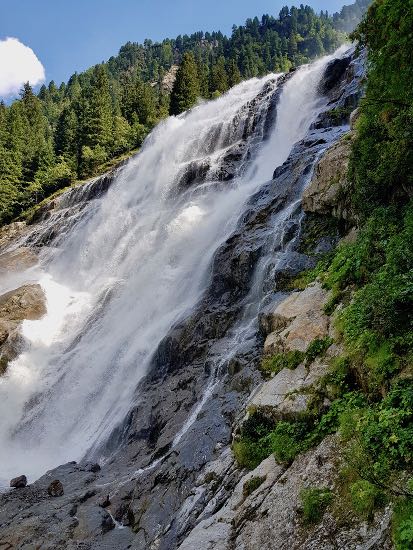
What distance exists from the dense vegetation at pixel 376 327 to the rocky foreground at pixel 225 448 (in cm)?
29

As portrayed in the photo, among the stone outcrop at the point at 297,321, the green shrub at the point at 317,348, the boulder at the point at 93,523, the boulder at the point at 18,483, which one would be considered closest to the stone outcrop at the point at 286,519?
the green shrub at the point at 317,348

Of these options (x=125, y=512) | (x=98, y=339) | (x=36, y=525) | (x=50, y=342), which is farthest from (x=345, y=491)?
(x=50, y=342)

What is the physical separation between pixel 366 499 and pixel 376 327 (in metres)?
3.08

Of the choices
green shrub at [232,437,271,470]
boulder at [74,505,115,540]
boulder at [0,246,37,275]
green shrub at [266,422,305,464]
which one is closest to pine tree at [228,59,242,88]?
boulder at [0,246,37,275]

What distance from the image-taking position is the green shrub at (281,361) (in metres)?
10.2

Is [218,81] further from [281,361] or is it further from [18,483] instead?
[281,361]

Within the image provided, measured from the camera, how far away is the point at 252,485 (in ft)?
25.8

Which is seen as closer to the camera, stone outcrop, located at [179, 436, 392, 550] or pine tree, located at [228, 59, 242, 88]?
stone outcrop, located at [179, 436, 392, 550]

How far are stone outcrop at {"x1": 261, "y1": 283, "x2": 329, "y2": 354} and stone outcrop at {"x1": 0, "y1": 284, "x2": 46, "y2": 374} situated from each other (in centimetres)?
1653

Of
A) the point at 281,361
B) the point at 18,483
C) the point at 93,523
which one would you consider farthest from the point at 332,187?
the point at 18,483

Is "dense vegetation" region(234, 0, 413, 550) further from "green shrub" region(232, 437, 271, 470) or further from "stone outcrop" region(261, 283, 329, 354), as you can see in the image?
"stone outcrop" region(261, 283, 329, 354)

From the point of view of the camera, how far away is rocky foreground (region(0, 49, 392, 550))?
22.7 feet

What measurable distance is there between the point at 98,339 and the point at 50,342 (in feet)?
11.9

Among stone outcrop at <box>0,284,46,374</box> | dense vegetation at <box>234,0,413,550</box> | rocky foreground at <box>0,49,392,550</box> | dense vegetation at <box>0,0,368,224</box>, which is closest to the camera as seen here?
dense vegetation at <box>234,0,413,550</box>
